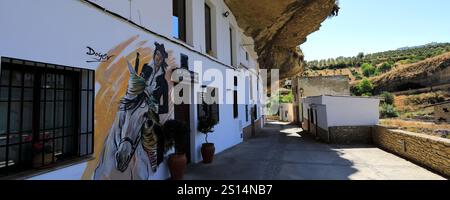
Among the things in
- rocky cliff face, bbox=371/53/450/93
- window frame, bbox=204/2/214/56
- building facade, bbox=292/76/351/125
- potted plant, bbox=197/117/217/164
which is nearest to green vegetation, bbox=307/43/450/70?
rocky cliff face, bbox=371/53/450/93

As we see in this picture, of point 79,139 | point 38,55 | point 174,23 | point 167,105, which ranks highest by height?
point 174,23

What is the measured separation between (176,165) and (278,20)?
10.9 m

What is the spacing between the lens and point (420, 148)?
7711mm

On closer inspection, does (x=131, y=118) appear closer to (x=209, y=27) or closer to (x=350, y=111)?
(x=209, y=27)

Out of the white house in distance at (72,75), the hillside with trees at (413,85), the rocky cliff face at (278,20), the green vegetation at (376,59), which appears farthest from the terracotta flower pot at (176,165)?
the green vegetation at (376,59)

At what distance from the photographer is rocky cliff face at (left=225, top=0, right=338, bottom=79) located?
12.1 metres

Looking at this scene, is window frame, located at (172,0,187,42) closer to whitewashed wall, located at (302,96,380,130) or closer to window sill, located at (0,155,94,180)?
window sill, located at (0,155,94,180)

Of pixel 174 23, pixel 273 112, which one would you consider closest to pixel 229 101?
pixel 174 23

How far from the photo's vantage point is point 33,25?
10.2 ft

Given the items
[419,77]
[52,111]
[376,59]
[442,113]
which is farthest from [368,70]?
[52,111]

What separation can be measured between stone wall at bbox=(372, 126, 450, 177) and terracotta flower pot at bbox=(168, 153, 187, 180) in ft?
21.0

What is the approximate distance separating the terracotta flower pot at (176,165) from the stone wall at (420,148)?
640 cm
